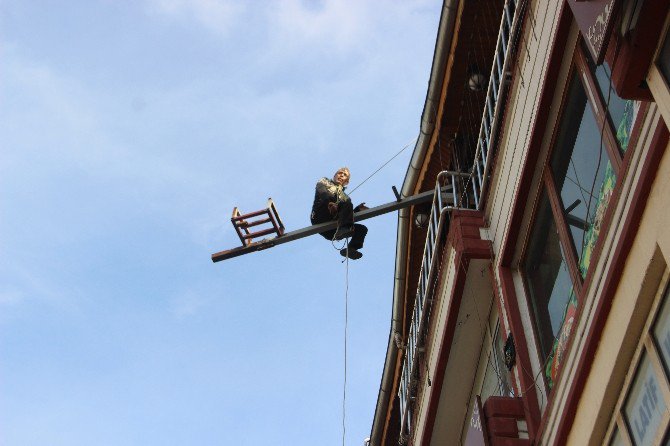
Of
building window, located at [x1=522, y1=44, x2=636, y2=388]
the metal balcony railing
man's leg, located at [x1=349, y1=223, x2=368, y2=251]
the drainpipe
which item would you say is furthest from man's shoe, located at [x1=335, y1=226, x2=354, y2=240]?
building window, located at [x1=522, y1=44, x2=636, y2=388]

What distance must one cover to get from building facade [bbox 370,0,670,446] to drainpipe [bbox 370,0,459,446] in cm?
4

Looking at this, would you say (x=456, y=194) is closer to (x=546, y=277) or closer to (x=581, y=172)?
(x=546, y=277)

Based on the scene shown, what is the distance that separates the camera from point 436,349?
1203 centimetres

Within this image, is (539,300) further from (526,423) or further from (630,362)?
(630,362)

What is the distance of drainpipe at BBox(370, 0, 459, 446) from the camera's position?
12.8 m

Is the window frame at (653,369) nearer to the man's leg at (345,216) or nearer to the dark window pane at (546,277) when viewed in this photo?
the dark window pane at (546,277)

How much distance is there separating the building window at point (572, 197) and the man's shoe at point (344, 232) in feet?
18.9

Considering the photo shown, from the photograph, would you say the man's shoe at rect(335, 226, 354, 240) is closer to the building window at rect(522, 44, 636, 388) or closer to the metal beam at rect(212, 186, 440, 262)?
the metal beam at rect(212, 186, 440, 262)

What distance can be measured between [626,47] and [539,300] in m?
4.12

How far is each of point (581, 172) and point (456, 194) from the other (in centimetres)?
375

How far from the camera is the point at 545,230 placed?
980 centimetres

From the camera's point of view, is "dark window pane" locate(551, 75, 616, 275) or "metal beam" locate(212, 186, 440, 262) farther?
"metal beam" locate(212, 186, 440, 262)

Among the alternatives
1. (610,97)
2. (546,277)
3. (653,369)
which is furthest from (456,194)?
(653,369)

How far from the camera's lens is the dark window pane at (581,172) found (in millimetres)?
8133
